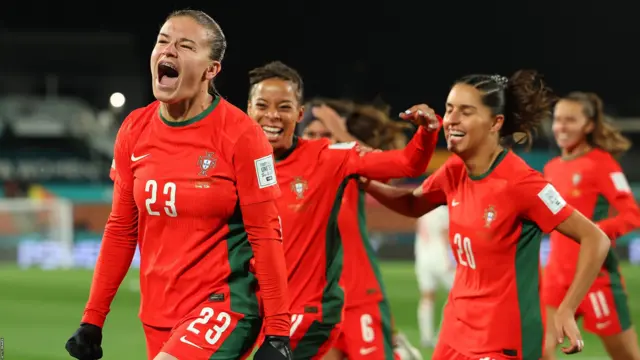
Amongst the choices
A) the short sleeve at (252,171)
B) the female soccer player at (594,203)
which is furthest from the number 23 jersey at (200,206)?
the female soccer player at (594,203)

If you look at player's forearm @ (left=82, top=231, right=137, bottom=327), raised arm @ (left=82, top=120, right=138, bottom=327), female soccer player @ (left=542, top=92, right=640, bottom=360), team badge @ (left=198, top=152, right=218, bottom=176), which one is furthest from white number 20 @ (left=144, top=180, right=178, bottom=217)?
female soccer player @ (left=542, top=92, right=640, bottom=360)

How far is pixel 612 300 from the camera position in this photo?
725 cm

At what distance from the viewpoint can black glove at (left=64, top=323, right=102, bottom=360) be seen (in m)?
4.12

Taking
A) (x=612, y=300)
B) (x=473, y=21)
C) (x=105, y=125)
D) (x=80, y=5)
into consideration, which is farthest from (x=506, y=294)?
(x=473, y=21)

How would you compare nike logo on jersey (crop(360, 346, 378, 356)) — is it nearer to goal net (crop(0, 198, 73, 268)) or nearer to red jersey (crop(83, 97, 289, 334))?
red jersey (crop(83, 97, 289, 334))

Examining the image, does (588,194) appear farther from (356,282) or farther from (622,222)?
(356,282)

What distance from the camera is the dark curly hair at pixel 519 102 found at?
510 centimetres

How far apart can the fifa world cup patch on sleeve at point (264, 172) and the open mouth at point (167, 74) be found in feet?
1.51

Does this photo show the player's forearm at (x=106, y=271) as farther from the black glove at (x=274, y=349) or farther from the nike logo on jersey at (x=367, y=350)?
the nike logo on jersey at (x=367, y=350)

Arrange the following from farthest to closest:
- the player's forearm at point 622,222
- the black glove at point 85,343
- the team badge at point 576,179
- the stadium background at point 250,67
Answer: the stadium background at point 250,67 < the team badge at point 576,179 < the player's forearm at point 622,222 < the black glove at point 85,343

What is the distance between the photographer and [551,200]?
464 centimetres

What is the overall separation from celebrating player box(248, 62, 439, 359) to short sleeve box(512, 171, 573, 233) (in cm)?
63

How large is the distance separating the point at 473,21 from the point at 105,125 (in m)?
17.4

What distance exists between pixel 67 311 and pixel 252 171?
10.8 meters
